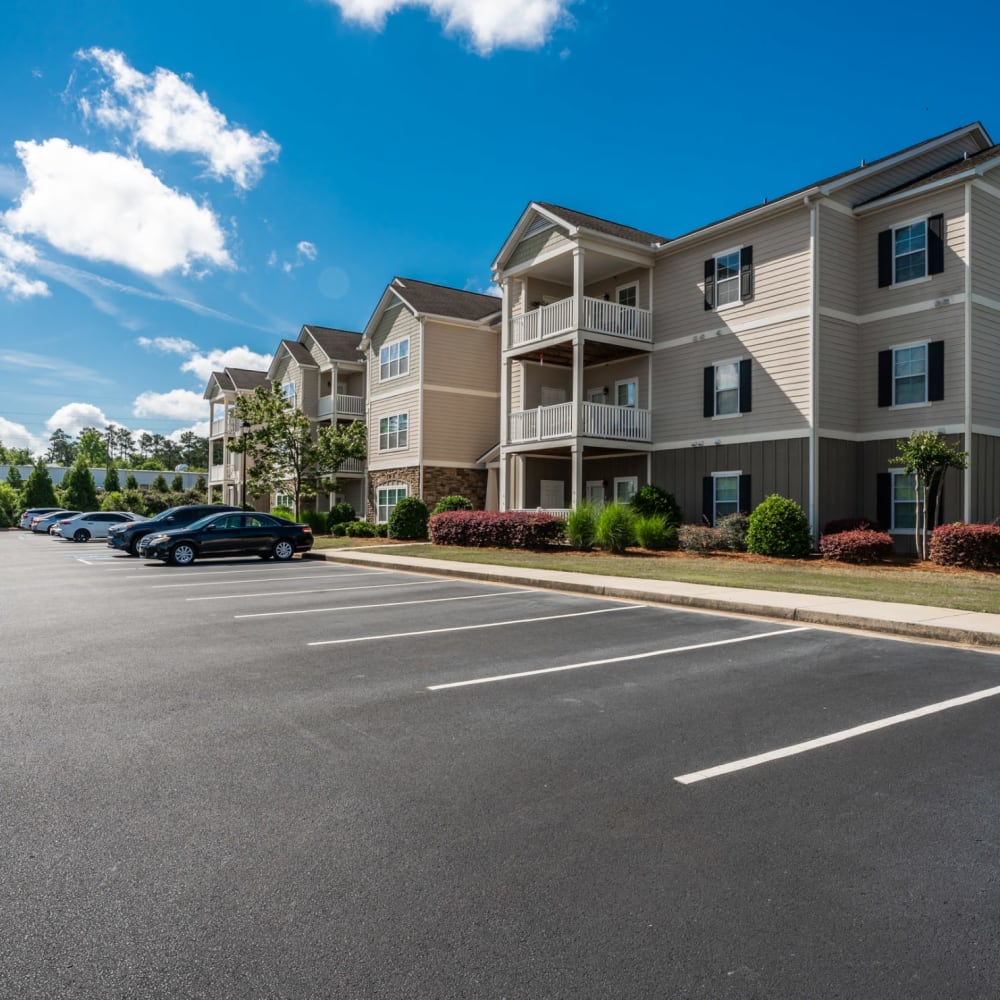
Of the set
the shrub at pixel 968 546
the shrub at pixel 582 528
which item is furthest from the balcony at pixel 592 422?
the shrub at pixel 968 546

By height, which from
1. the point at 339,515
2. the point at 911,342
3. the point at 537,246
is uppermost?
the point at 537,246

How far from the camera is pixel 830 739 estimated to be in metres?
5.58

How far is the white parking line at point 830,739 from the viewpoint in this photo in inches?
194

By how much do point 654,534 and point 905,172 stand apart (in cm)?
1289

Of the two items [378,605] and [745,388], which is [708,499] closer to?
[745,388]

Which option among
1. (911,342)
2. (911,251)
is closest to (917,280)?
(911,251)

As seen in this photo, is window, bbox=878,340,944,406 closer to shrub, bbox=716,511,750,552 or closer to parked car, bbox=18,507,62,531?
shrub, bbox=716,511,750,552

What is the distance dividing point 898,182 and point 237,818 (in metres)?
25.1

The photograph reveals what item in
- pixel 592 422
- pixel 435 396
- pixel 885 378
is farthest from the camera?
pixel 435 396

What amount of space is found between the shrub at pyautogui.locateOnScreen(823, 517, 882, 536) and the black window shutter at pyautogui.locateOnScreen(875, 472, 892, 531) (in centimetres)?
51

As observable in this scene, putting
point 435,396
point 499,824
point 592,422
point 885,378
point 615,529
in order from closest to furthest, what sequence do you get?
point 499,824, point 615,529, point 885,378, point 592,422, point 435,396

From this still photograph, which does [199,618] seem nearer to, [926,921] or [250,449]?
[926,921]

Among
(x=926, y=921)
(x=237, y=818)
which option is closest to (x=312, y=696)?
(x=237, y=818)

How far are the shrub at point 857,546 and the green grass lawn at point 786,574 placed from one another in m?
0.37
